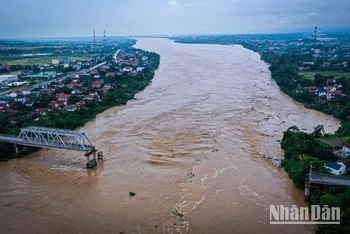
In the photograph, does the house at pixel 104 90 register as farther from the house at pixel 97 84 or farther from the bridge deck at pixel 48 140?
the bridge deck at pixel 48 140

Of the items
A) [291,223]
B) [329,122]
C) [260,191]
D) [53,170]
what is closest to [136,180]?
[53,170]

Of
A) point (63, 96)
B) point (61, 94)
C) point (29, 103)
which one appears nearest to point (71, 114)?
point (29, 103)

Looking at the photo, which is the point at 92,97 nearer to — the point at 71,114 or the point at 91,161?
the point at 71,114

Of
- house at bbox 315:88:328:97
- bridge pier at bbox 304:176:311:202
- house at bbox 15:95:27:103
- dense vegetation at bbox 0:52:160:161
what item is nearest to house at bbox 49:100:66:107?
dense vegetation at bbox 0:52:160:161

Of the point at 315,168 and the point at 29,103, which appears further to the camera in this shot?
the point at 29,103

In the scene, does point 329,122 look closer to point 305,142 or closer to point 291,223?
point 305,142

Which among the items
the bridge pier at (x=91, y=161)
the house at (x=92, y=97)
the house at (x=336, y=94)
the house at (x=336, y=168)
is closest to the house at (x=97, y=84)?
the house at (x=92, y=97)
